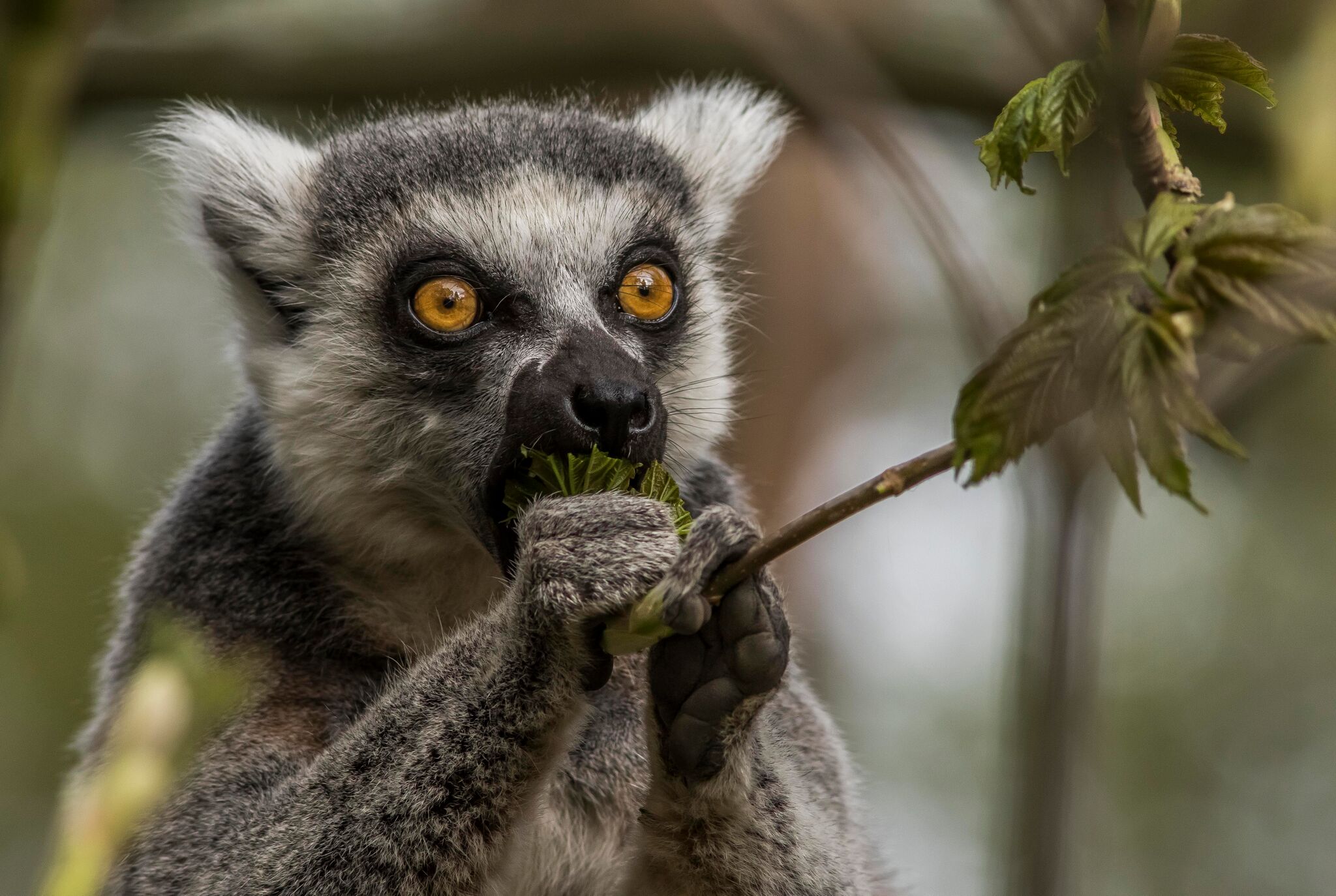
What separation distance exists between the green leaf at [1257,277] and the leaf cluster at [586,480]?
2.38 metres

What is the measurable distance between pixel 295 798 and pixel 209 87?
6.76 metres

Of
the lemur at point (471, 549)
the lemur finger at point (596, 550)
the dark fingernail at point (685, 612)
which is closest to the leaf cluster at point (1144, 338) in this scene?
the dark fingernail at point (685, 612)

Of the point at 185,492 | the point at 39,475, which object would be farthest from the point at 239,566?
the point at 39,475

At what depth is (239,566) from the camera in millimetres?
5844

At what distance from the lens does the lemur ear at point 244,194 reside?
646 centimetres

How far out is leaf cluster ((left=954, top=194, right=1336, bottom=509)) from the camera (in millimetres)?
2334

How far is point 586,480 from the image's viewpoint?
4.77 metres

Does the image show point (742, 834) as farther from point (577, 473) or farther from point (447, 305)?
point (447, 305)

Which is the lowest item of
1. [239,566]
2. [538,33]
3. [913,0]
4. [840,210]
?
[239,566]

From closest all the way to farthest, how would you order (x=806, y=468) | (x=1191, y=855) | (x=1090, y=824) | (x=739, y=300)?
(x=739, y=300) < (x=806, y=468) < (x=1090, y=824) < (x=1191, y=855)

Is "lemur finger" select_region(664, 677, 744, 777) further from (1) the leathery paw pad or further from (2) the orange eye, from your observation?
(2) the orange eye

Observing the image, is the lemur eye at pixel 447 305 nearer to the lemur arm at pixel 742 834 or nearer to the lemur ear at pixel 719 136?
the lemur ear at pixel 719 136

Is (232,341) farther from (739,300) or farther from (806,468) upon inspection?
(806,468)

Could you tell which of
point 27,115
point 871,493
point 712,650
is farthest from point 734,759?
point 27,115
